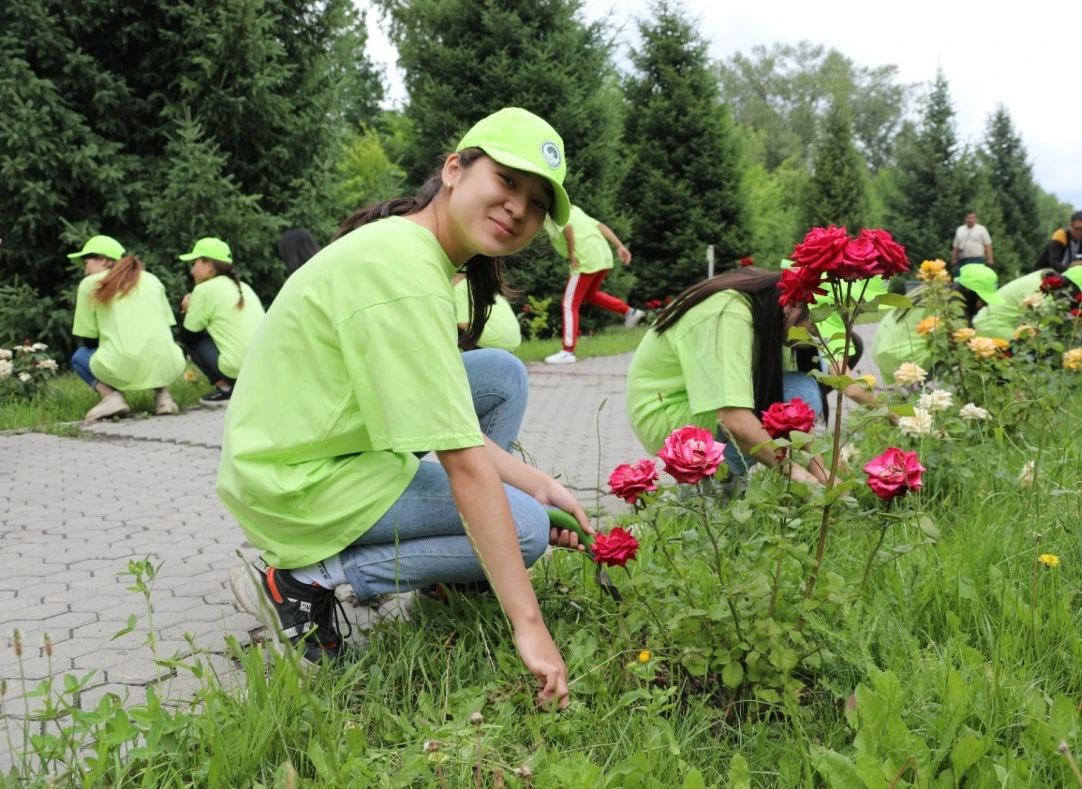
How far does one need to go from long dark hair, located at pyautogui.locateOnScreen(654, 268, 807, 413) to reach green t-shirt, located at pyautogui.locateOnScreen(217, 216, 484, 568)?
3.93 ft

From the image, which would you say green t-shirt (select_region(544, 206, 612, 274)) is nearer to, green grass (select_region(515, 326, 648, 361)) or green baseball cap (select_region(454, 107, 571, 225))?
green grass (select_region(515, 326, 648, 361))

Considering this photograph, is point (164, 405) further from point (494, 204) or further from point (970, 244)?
point (970, 244)

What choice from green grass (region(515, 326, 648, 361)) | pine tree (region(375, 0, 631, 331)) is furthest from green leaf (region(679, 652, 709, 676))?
pine tree (region(375, 0, 631, 331))

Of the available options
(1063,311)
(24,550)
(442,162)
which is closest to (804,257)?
(442,162)

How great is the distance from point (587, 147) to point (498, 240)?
12.7 m

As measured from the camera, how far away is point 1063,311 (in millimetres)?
5707

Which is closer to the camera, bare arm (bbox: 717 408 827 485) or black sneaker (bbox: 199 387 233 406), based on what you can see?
bare arm (bbox: 717 408 827 485)

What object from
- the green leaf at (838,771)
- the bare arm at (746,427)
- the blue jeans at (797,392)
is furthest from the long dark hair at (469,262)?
the green leaf at (838,771)

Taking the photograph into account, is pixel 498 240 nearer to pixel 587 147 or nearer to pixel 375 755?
pixel 375 755

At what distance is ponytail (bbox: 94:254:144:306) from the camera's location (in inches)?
285

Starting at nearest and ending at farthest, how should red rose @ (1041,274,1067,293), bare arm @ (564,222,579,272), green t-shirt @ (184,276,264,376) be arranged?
1. red rose @ (1041,274,1067,293)
2. green t-shirt @ (184,276,264,376)
3. bare arm @ (564,222,579,272)

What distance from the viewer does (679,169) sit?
18141 mm

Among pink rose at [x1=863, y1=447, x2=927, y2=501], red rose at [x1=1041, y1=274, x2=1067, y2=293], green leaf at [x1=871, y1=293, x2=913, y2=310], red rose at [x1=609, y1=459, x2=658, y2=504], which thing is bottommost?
red rose at [x1=609, y1=459, x2=658, y2=504]

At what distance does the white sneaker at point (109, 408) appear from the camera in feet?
23.8
